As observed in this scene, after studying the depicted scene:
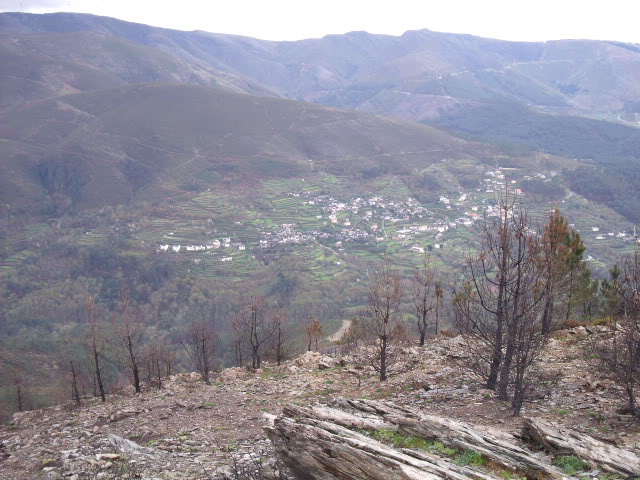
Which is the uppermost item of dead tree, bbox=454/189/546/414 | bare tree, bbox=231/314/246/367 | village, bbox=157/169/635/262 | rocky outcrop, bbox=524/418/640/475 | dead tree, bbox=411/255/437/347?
dead tree, bbox=454/189/546/414

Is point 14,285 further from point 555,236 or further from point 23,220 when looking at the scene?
point 555,236

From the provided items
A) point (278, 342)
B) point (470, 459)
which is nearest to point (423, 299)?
point (278, 342)

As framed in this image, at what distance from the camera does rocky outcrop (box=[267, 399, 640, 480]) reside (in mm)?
8516

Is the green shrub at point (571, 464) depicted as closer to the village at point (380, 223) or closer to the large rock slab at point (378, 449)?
the large rock slab at point (378, 449)

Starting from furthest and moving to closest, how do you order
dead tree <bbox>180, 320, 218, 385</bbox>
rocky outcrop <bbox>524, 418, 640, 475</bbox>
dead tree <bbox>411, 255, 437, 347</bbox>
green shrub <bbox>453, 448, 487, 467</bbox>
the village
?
the village → dead tree <bbox>411, 255, 437, 347</bbox> → dead tree <bbox>180, 320, 218, 385</bbox> → rocky outcrop <bbox>524, 418, 640, 475</bbox> → green shrub <bbox>453, 448, 487, 467</bbox>

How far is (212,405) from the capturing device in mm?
19250

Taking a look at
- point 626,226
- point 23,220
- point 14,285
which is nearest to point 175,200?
point 23,220

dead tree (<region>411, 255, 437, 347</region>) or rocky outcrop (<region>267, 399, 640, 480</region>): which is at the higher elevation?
rocky outcrop (<region>267, 399, 640, 480</region>)

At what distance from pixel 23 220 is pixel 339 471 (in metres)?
115

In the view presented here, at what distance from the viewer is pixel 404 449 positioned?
9.54 m

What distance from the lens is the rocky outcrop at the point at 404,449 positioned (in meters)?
8.52

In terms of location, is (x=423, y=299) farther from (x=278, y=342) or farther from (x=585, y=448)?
(x=585, y=448)

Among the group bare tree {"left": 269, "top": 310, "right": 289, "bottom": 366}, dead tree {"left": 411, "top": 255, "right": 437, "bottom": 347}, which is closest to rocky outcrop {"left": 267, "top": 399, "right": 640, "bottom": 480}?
dead tree {"left": 411, "top": 255, "right": 437, "bottom": 347}

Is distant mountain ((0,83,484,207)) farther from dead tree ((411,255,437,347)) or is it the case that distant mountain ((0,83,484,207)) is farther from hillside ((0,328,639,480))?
hillside ((0,328,639,480))
